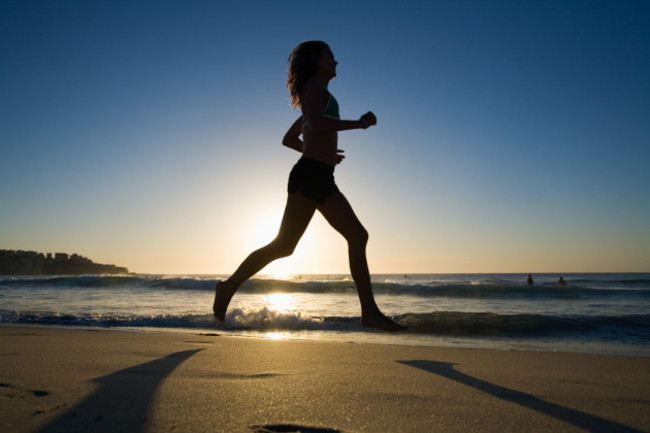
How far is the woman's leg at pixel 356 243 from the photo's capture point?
2.85m

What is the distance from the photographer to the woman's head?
300cm

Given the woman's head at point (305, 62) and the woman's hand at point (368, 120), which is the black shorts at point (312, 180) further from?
the woman's head at point (305, 62)

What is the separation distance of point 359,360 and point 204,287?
2084 cm

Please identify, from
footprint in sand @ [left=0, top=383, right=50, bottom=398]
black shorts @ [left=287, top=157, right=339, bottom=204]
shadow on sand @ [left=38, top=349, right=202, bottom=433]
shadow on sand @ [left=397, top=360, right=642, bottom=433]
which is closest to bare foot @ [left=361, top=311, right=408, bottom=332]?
shadow on sand @ [left=397, top=360, right=642, bottom=433]

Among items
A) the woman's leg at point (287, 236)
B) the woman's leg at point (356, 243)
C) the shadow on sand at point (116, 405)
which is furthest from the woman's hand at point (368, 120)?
the shadow on sand at point (116, 405)

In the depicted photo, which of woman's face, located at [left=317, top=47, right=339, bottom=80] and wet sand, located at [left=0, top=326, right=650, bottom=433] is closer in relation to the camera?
wet sand, located at [left=0, top=326, right=650, bottom=433]

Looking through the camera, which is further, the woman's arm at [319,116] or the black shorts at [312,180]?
the black shorts at [312,180]

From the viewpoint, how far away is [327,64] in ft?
9.91

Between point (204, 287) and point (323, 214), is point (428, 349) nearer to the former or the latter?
point (323, 214)

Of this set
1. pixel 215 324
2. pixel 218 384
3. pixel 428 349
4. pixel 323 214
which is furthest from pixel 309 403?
pixel 215 324

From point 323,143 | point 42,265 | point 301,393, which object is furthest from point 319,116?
point 42,265

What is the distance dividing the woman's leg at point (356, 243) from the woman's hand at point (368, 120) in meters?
0.50

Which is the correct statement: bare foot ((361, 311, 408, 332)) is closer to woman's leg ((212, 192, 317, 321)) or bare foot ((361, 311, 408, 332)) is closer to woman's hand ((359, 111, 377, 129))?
woman's leg ((212, 192, 317, 321))

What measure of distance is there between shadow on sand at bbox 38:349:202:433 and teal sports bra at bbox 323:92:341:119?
1.84m
